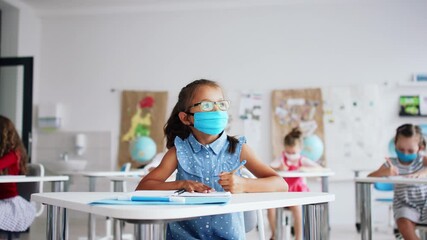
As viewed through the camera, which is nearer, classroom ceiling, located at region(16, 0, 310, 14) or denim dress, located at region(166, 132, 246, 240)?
denim dress, located at region(166, 132, 246, 240)

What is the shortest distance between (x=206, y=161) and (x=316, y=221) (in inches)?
15.7

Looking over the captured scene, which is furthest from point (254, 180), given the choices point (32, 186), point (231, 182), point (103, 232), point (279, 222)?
point (103, 232)

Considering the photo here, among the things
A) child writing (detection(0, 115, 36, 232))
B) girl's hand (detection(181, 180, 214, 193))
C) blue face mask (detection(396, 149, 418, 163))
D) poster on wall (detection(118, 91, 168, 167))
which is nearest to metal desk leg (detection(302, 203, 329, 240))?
girl's hand (detection(181, 180, 214, 193))

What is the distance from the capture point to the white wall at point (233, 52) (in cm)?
555

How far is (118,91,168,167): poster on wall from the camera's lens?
19.3 feet

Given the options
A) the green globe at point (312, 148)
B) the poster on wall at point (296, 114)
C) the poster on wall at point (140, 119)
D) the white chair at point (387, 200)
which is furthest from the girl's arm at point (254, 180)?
the poster on wall at point (140, 119)

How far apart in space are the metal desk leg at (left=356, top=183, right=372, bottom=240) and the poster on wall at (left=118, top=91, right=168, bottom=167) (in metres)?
3.54

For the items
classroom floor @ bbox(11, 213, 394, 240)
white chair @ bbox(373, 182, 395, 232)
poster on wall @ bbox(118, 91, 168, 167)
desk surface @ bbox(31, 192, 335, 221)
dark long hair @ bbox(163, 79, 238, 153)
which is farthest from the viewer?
poster on wall @ bbox(118, 91, 168, 167)

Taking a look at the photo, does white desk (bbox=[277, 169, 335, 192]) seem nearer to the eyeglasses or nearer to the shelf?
the eyeglasses

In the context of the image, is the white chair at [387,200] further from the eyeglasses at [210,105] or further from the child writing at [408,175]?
the eyeglasses at [210,105]

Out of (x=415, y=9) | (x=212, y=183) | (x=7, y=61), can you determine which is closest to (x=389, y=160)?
(x=212, y=183)

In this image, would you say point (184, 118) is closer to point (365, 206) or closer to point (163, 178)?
point (163, 178)

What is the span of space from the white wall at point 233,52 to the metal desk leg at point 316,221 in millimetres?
4425

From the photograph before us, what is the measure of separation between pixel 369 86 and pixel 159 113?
265 centimetres
